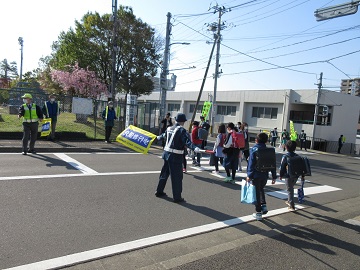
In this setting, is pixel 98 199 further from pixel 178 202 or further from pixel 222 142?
pixel 222 142

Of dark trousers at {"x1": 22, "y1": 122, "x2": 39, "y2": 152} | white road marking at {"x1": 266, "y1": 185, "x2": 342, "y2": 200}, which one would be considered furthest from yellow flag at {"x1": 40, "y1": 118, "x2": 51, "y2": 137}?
white road marking at {"x1": 266, "y1": 185, "x2": 342, "y2": 200}

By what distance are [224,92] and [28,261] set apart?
3709 centimetres

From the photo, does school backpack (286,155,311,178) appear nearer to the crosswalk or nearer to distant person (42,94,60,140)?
the crosswalk

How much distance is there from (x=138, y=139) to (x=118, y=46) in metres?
21.3

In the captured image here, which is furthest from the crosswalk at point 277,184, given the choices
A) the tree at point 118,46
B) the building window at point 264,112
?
the building window at point 264,112

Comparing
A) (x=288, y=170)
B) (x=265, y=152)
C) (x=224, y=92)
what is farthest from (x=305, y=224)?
(x=224, y=92)

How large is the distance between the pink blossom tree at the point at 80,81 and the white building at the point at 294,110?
1553 cm

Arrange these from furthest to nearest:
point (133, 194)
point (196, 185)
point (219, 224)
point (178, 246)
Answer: point (196, 185) → point (133, 194) → point (219, 224) → point (178, 246)

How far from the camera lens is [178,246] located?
3.99m

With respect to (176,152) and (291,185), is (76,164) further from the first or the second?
(291,185)

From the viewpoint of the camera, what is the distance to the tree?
2655 centimetres

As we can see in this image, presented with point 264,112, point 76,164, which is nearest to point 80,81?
point 264,112

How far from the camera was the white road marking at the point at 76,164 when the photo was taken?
315 inches

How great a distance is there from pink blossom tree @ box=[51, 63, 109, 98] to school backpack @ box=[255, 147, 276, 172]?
83.5 feet
